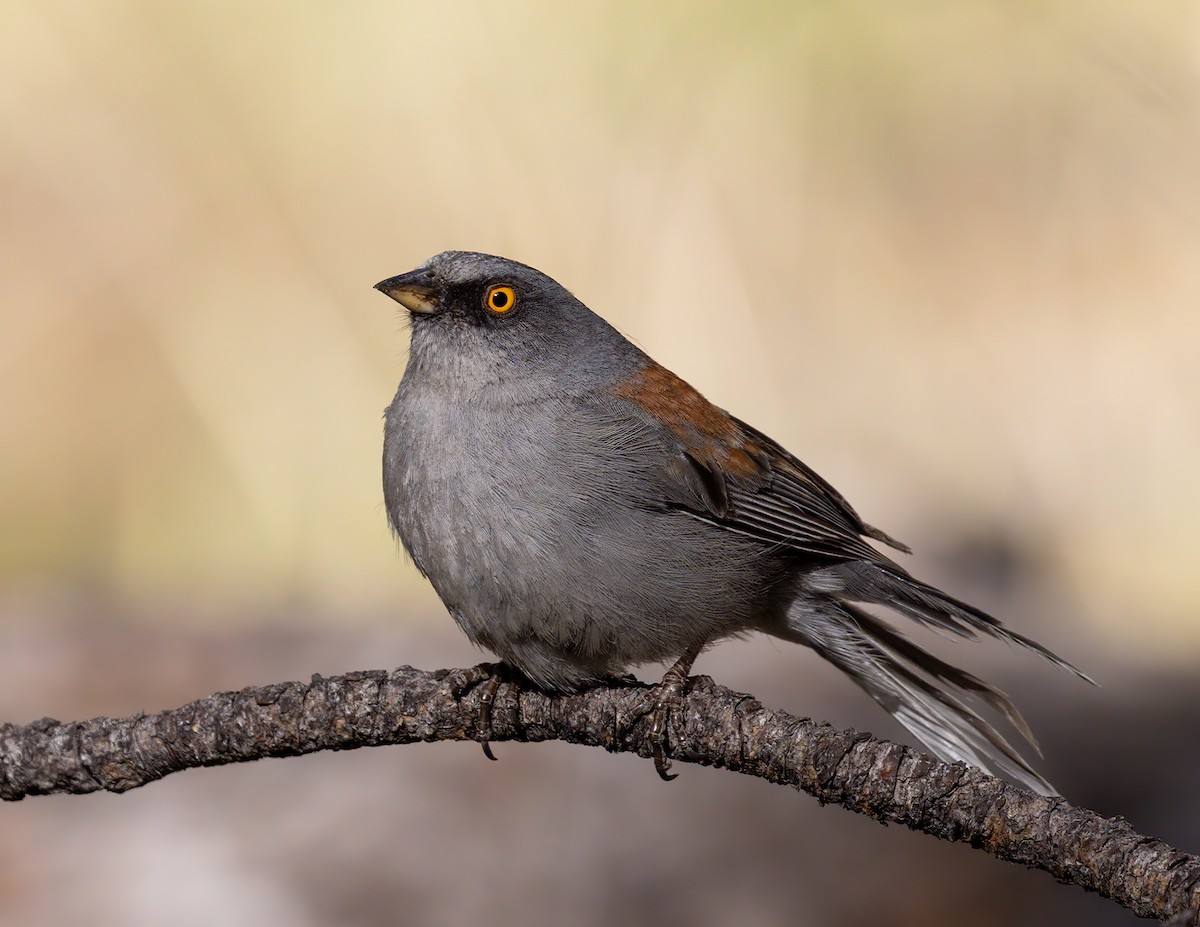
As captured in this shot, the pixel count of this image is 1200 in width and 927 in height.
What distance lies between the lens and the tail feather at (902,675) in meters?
3.81

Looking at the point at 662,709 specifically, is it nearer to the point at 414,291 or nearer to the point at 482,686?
the point at 482,686

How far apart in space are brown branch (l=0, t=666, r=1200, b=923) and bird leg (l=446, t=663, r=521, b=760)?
20mm

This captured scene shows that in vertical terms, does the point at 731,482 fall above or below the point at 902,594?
above

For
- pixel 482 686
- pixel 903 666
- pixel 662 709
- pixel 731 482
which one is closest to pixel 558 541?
pixel 482 686

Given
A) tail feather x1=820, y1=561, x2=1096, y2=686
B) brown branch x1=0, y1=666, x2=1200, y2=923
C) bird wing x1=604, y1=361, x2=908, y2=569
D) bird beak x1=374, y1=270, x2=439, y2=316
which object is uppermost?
bird beak x1=374, y1=270, x2=439, y2=316

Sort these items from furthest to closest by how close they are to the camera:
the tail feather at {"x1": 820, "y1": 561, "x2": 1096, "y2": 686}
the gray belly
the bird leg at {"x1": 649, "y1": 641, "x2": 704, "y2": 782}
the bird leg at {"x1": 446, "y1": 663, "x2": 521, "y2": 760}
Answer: the tail feather at {"x1": 820, "y1": 561, "x2": 1096, "y2": 686} → the gray belly → the bird leg at {"x1": 446, "y1": 663, "x2": 521, "y2": 760} → the bird leg at {"x1": 649, "y1": 641, "x2": 704, "y2": 782}

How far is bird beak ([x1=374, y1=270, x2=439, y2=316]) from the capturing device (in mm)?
3727

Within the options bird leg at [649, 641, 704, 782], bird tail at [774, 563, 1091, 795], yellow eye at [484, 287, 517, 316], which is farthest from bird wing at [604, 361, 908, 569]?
bird leg at [649, 641, 704, 782]

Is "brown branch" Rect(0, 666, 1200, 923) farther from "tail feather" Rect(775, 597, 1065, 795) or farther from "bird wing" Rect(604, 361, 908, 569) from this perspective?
"tail feather" Rect(775, 597, 1065, 795)

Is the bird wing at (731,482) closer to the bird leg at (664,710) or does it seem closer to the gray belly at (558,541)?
the gray belly at (558,541)

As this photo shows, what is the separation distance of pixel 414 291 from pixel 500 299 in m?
0.25

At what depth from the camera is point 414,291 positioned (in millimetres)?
3730

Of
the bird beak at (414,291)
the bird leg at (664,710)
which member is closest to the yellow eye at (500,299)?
the bird beak at (414,291)

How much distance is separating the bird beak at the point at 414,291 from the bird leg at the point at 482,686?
3.56 feet
